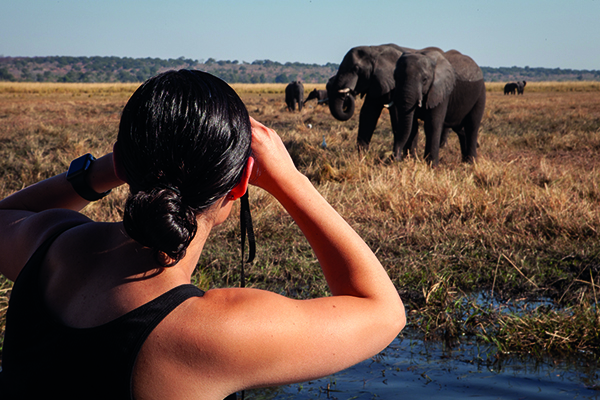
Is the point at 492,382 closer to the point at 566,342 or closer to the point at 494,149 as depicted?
the point at 566,342

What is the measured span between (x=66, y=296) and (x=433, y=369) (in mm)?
1975

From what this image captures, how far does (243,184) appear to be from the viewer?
105cm

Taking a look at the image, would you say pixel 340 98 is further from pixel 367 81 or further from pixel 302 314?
pixel 302 314

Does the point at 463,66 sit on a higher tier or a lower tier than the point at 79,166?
higher

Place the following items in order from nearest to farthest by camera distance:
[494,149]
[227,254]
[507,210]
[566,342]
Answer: [566,342], [227,254], [507,210], [494,149]

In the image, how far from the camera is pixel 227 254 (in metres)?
4.10

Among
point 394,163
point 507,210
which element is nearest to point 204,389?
point 507,210

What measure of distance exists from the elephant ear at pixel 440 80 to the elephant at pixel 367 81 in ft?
4.45

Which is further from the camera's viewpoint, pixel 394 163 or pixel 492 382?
pixel 394 163

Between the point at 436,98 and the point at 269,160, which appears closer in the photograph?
the point at 269,160

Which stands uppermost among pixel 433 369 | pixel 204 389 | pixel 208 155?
pixel 208 155

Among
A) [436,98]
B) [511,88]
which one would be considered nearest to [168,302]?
[436,98]

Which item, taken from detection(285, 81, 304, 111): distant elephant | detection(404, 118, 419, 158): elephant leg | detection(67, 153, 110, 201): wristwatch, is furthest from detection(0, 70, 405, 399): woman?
detection(285, 81, 304, 111): distant elephant

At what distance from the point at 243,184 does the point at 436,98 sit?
27.2 feet
